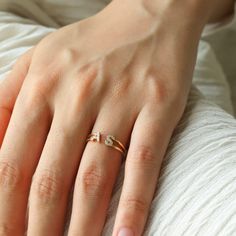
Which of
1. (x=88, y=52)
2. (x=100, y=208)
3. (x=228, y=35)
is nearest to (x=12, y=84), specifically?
(x=88, y=52)

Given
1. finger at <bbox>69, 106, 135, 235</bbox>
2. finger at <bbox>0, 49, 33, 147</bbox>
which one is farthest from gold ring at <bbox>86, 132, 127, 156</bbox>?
Result: finger at <bbox>0, 49, 33, 147</bbox>

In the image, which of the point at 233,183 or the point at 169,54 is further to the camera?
the point at 169,54

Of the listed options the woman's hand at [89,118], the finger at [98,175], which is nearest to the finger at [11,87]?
the woman's hand at [89,118]

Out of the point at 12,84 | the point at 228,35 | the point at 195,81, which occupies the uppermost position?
the point at 228,35

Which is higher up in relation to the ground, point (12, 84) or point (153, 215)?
point (12, 84)

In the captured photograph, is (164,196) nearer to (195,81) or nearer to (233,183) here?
(233,183)

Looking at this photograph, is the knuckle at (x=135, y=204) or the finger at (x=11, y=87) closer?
the knuckle at (x=135, y=204)

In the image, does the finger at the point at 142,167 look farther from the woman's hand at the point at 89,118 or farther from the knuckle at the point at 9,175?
the knuckle at the point at 9,175
